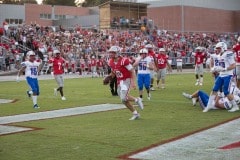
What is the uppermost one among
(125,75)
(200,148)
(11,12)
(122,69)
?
(11,12)

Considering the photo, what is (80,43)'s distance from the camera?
40.8 metres

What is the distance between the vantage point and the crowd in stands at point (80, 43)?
36812 mm

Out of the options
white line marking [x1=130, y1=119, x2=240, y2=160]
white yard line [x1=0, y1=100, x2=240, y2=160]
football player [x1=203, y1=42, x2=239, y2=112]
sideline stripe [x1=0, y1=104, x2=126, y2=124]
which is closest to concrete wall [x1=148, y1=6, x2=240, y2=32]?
sideline stripe [x1=0, y1=104, x2=126, y2=124]

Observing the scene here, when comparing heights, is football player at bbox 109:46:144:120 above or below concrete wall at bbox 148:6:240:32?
below

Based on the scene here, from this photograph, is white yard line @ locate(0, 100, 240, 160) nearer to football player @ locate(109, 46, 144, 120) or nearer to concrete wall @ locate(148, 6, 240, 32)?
football player @ locate(109, 46, 144, 120)

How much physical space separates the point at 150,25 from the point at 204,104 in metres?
39.0

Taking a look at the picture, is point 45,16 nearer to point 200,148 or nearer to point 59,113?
point 59,113

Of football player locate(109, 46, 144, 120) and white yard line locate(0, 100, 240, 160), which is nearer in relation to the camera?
white yard line locate(0, 100, 240, 160)

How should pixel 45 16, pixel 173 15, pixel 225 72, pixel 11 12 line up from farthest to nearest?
pixel 45 16
pixel 11 12
pixel 173 15
pixel 225 72

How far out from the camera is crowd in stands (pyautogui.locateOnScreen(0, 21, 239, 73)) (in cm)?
3681

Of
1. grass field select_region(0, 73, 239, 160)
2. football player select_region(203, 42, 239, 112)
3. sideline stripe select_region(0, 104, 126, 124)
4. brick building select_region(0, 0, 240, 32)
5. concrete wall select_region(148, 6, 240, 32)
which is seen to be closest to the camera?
grass field select_region(0, 73, 239, 160)

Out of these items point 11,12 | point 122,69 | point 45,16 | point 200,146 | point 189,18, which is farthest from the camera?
point 45,16

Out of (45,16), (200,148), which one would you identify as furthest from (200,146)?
(45,16)

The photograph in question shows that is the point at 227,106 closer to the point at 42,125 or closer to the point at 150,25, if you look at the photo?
the point at 42,125
